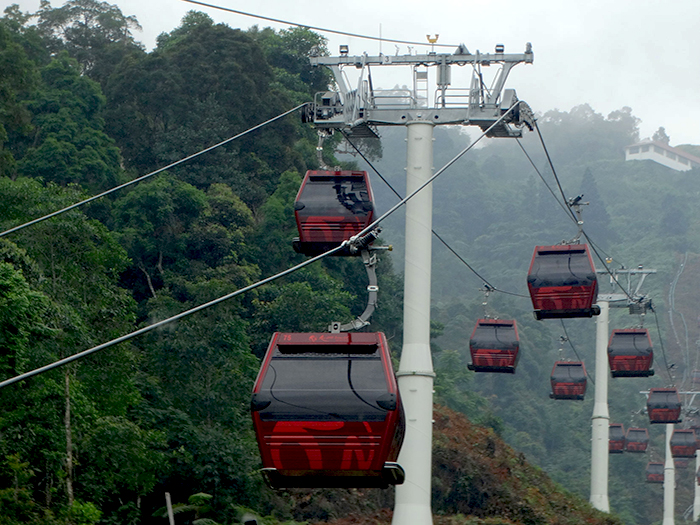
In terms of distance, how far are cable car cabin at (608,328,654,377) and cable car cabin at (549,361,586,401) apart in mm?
3800

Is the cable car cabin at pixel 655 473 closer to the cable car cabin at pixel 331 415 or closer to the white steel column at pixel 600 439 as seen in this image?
the white steel column at pixel 600 439

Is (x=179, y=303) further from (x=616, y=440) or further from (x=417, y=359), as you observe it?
(x=417, y=359)

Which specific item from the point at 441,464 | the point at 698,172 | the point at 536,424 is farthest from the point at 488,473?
the point at 698,172

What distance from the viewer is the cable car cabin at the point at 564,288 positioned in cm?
2098

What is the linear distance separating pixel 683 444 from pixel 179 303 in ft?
83.2

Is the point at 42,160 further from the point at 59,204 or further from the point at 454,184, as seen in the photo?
the point at 454,184

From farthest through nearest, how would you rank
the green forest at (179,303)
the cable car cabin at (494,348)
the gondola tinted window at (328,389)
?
the cable car cabin at (494,348) < the green forest at (179,303) < the gondola tinted window at (328,389)

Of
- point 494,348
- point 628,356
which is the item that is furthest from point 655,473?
point 494,348

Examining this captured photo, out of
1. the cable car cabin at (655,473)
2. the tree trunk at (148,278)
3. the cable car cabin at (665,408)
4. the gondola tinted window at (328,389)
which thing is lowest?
the cable car cabin at (655,473)

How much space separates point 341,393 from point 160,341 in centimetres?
2039

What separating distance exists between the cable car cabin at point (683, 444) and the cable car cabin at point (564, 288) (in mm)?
30016

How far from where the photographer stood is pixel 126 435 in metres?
23.5

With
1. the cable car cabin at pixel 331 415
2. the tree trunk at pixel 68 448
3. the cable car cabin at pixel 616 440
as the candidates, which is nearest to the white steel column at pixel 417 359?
the cable car cabin at pixel 331 415

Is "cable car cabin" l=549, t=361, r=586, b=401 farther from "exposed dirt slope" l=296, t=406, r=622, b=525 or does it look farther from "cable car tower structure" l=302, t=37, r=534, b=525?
"cable car tower structure" l=302, t=37, r=534, b=525
